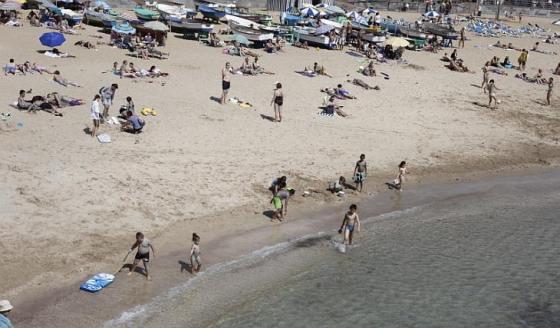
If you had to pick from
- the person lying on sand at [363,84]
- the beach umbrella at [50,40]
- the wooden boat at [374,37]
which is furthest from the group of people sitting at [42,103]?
the wooden boat at [374,37]

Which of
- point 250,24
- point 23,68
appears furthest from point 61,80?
point 250,24

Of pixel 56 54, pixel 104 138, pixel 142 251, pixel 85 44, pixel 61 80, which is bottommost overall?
pixel 142 251

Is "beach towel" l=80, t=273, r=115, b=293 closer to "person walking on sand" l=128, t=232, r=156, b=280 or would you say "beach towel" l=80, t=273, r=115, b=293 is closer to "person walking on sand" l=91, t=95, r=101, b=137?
"person walking on sand" l=128, t=232, r=156, b=280

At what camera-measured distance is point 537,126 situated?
25.7 m

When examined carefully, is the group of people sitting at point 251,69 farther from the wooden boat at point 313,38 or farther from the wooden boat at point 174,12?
the wooden boat at point 174,12

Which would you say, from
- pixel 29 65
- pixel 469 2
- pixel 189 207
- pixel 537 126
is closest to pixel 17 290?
pixel 189 207

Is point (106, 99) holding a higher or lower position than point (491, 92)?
higher

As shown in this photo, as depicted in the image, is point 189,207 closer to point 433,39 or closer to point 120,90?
point 120,90

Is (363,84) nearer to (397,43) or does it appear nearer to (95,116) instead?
(397,43)

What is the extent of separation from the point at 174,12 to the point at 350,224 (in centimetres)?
2580

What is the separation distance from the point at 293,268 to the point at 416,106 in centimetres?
1389

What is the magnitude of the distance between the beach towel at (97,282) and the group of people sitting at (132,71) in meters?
14.0

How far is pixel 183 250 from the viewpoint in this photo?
1355 cm

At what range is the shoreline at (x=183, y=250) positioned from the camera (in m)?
11.0
